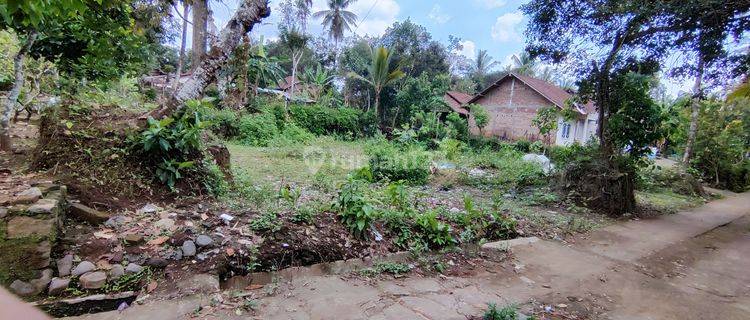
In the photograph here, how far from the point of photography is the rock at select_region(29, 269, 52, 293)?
229 cm

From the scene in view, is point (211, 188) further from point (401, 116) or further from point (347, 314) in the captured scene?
point (401, 116)

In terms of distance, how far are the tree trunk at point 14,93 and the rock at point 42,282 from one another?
244 centimetres

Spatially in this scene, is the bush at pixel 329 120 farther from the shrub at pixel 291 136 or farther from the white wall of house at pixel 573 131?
the white wall of house at pixel 573 131

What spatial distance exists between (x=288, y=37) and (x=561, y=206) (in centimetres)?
1627

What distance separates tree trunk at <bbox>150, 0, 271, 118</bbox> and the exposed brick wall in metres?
17.2

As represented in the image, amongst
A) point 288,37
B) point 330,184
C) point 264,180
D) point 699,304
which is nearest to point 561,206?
point 699,304

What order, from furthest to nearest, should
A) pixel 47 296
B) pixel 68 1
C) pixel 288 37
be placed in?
pixel 288 37 → pixel 47 296 → pixel 68 1

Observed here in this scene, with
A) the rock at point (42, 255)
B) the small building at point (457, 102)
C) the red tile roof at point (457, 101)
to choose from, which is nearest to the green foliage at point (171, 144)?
the rock at point (42, 255)

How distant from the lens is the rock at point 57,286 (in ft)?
7.51

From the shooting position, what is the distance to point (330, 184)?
21.3ft

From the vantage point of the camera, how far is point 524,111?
2039 centimetres

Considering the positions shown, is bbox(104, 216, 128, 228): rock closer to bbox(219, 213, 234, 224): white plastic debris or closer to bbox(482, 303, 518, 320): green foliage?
bbox(219, 213, 234, 224): white plastic debris

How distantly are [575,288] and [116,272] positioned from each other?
3.66 meters

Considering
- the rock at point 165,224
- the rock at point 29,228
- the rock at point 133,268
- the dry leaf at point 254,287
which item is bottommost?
the dry leaf at point 254,287
